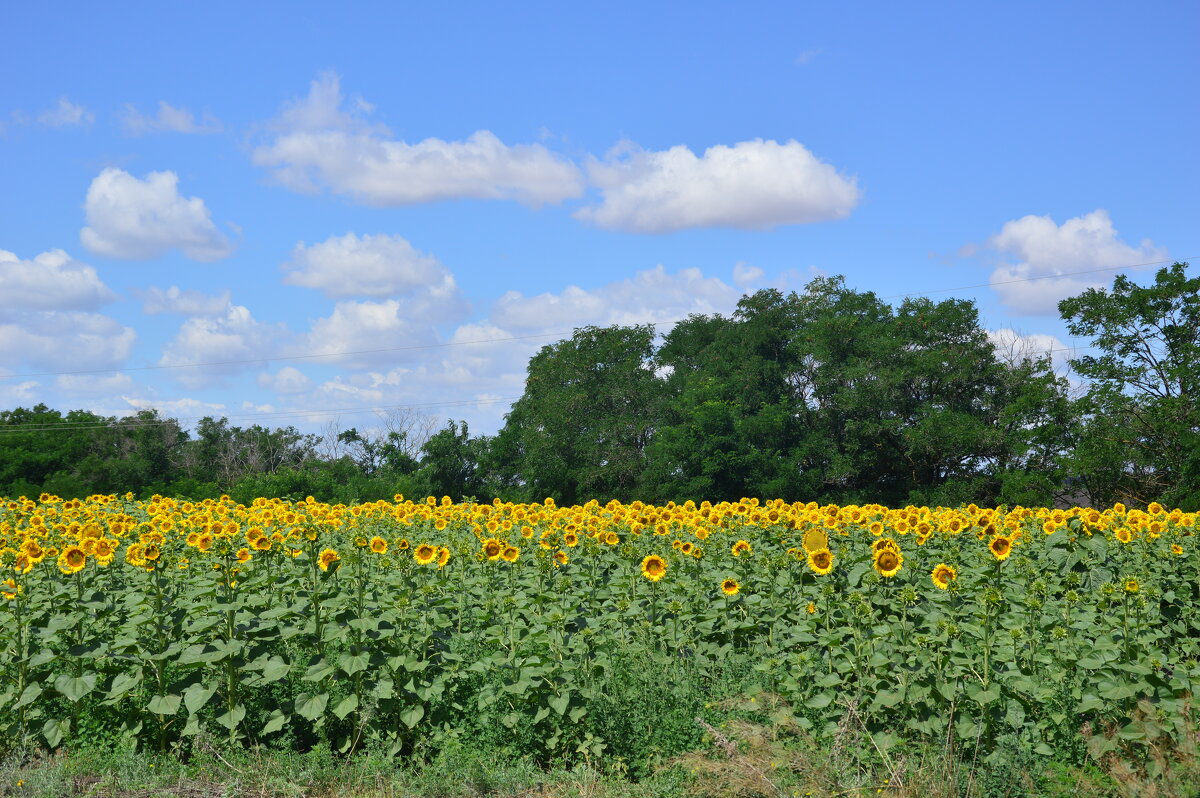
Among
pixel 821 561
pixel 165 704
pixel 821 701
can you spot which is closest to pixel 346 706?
pixel 165 704

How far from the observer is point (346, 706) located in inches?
243

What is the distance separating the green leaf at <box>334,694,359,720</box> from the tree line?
29499mm

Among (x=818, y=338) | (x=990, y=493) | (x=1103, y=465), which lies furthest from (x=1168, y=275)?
(x=818, y=338)

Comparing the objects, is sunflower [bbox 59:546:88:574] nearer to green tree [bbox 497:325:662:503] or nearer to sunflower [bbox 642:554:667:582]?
sunflower [bbox 642:554:667:582]

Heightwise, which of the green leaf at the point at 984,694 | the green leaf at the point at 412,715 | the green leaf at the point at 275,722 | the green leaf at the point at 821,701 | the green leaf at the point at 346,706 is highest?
the green leaf at the point at 984,694

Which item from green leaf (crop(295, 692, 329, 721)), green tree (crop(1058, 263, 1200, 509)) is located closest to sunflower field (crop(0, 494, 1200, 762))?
green leaf (crop(295, 692, 329, 721))

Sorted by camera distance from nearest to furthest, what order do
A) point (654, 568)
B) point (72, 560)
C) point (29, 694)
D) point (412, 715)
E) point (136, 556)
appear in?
point (412, 715)
point (29, 694)
point (72, 560)
point (136, 556)
point (654, 568)

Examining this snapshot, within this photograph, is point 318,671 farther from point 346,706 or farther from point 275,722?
point 275,722

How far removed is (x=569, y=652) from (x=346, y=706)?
138 cm

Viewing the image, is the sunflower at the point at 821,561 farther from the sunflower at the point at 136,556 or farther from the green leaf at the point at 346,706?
the sunflower at the point at 136,556

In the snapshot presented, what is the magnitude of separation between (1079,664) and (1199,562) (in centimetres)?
329

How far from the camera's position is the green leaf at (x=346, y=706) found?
20.2 ft

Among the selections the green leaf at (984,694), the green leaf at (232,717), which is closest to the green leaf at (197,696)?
the green leaf at (232,717)

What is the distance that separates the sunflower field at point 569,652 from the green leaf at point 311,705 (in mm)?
12
